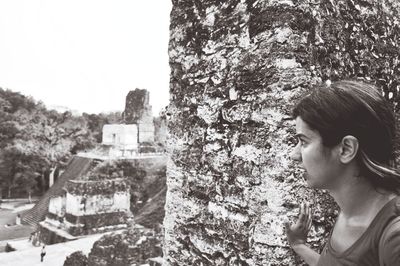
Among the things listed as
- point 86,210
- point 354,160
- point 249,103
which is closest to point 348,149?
point 354,160

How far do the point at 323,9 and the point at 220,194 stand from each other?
0.89 meters

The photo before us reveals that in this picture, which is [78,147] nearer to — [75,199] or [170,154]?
[75,199]

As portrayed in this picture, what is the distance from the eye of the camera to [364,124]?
0.99 metres

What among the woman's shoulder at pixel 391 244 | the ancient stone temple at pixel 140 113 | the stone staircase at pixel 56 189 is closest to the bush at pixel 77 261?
the stone staircase at pixel 56 189

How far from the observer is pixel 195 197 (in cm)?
178

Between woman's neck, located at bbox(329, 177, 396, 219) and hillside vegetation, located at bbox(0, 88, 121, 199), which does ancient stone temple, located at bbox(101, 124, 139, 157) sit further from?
woman's neck, located at bbox(329, 177, 396, 219)

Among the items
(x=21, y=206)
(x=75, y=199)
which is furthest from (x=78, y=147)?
(x=75, y=199)

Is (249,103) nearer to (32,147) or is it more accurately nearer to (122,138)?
(122,138)

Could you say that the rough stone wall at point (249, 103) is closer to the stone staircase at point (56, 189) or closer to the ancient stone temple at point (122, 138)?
the stone staircase at point (56, 189)

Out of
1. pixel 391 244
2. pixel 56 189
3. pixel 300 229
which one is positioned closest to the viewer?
pixel 391 244

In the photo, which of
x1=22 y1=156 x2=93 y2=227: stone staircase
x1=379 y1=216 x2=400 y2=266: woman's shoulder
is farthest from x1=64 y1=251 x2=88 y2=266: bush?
x1=379 y1=216 x2=400 y2=266: woman's shoulder

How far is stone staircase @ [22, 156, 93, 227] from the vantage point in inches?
711

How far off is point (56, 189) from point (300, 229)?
68.9ft

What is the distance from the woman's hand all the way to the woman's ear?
1.18 ft
